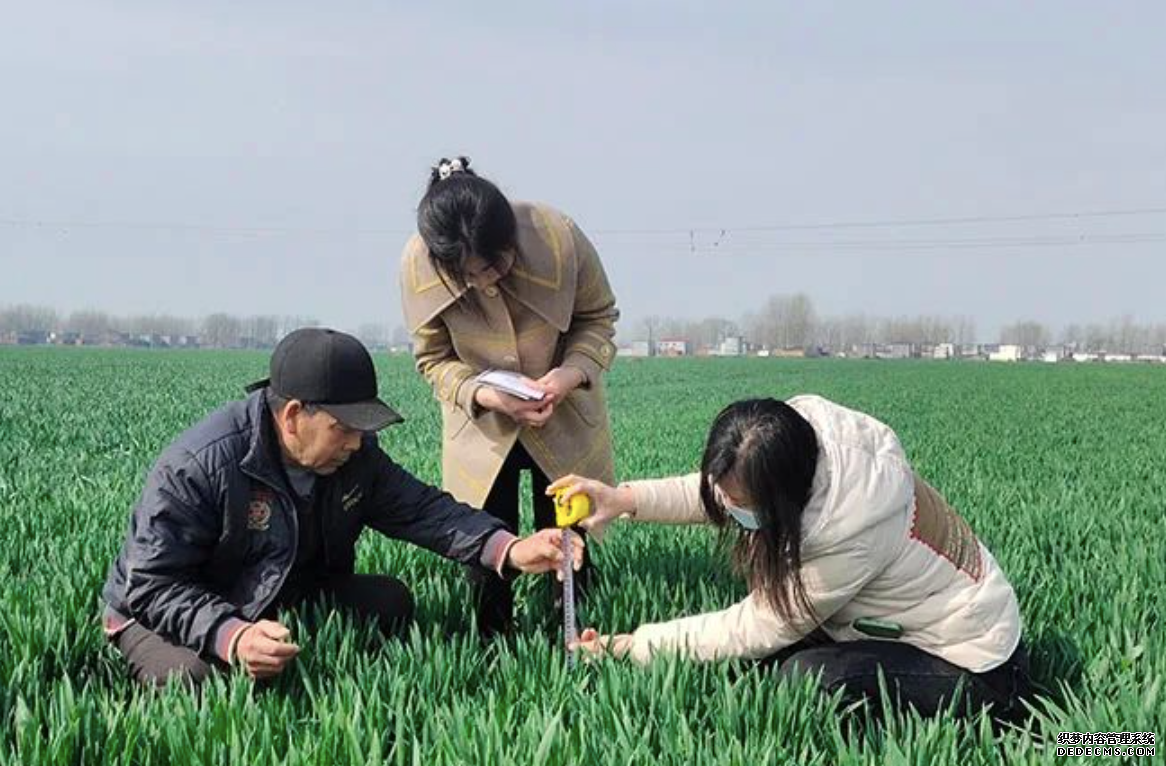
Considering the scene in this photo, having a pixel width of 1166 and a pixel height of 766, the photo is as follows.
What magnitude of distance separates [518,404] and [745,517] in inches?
39.9

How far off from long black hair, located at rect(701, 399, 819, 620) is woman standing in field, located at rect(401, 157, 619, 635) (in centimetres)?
98

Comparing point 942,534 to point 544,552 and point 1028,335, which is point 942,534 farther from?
point 1028,335

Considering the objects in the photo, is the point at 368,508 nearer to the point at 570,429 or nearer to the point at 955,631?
the point at 570,429

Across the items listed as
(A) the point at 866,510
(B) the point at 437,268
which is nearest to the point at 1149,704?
(A) the point at 866,510

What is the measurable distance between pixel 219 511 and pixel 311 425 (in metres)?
0.33

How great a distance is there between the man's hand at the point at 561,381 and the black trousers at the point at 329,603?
30.2 inches

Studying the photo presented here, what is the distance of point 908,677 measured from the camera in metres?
2.79

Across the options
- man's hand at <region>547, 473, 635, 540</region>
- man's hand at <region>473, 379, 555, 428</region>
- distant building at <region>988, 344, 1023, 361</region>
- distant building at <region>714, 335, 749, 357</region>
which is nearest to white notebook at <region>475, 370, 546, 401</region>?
man's hand at <region>473, 379, 555, 428</region>

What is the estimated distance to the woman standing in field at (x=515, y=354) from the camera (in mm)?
3484

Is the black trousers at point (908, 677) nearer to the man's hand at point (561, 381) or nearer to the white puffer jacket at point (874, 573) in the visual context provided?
the white puffer jacket at point (874, 573)

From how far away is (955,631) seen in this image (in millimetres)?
2826

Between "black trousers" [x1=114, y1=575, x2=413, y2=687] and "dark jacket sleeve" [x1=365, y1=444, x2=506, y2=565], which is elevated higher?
"dark jacket sleeve" [x1=365, y1=444, x2=506, y2=565]

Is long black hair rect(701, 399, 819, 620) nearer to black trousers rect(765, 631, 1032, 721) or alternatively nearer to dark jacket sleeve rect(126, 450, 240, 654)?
black trousers rect(765, 631, 1032, 721)

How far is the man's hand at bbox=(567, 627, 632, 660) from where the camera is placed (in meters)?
2.80
